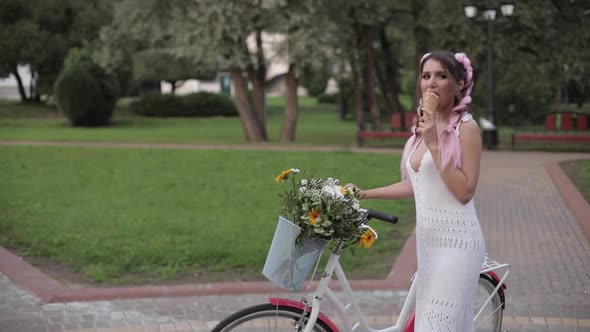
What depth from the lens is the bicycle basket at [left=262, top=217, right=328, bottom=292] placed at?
3258 mm

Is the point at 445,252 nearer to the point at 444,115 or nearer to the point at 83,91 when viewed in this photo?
the point at 444,115

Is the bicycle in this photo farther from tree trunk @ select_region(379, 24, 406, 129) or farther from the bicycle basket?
tree trunk @ select_region(379, 24, 406, 129)

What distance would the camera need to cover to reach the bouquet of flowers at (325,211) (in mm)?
3322

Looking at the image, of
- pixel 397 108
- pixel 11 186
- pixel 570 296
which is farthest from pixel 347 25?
pixel 570 296

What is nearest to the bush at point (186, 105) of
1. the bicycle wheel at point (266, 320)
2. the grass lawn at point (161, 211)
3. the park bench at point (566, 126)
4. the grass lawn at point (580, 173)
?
the park bench at point (566, 126)

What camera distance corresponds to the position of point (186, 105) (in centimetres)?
4334

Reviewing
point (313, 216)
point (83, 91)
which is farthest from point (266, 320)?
point (83, 91)

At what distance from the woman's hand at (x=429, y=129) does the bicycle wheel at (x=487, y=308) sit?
4.01 ft

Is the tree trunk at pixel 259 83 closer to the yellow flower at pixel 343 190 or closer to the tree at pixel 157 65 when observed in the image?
the tree at pixel 157 65

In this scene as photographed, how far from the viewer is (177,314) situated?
19.2ft

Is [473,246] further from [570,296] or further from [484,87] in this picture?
[484,87]

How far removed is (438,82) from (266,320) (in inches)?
49.2

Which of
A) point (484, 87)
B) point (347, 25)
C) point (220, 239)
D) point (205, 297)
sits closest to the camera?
point (205, 297)

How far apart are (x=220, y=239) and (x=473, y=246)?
5351 mm
